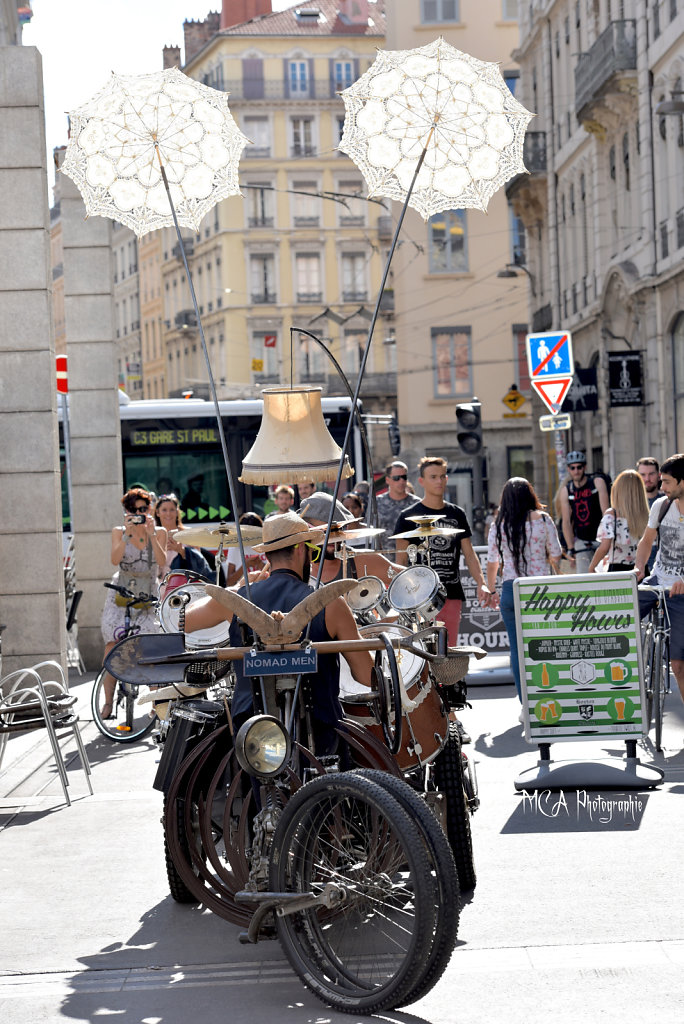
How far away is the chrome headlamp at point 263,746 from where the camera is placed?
549 centimetres

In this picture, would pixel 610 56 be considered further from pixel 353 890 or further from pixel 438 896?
pixel 438 896

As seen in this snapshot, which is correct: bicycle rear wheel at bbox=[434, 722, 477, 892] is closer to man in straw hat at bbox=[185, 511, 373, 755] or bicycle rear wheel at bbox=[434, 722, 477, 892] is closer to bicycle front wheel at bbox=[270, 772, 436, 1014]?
man in straw hat at bbox=[185, 511, 373, 755]

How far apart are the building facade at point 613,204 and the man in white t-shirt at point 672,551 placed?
13791mm

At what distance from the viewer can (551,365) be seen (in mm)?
20141

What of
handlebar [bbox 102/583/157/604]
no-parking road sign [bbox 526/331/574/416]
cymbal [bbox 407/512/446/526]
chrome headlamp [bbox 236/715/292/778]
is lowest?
handlebar [bbox 102/583/157/604]

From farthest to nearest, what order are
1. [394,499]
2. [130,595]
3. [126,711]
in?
[394,499] → [130,595] → [126,711]

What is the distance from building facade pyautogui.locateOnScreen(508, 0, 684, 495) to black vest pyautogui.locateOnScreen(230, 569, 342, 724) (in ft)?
60.7

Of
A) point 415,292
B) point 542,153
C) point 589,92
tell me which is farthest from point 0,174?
point 415,292

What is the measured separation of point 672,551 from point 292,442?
118 inches

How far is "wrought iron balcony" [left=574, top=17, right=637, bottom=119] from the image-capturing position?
32.6 metres

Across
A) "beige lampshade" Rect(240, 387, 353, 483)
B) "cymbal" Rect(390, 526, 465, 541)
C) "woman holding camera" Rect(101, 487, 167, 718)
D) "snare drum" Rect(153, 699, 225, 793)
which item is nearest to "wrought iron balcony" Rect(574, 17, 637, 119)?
"woman holding camera" Rect(101, 487, 167, 718)

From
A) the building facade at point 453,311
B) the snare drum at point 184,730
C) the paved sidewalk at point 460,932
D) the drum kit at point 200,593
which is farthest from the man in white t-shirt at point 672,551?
the building facade at point 453,311

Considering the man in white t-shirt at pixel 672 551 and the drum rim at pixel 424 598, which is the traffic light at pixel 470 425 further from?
the drum rim at pixel 424 598

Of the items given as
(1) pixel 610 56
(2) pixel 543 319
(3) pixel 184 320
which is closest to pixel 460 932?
(1) pixel 610 56
